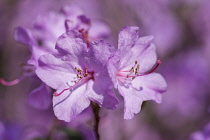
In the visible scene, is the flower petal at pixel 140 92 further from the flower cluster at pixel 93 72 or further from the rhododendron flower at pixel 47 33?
the rhododendron flower at pixel 47 33

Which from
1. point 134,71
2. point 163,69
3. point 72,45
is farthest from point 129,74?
point 163,69

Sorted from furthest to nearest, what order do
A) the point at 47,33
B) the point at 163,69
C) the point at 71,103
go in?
the point at 163,69
the point at 47,33
the point at 71,103

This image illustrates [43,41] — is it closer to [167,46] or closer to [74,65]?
[74,65]

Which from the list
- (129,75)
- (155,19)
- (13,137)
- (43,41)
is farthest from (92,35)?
(155,19)

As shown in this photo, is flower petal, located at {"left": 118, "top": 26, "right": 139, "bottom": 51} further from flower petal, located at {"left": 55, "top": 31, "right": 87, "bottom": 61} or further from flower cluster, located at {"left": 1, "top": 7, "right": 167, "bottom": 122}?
flower petal, located at {"left": 55, "top": 31, "right": 87, "bottom": 61}

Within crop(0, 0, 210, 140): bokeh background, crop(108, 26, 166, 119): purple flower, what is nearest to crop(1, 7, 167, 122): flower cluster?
crop(108, 26, 166, 119): purple flower

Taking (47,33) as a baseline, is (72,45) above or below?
above

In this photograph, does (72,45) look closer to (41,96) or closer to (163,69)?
(41,96)

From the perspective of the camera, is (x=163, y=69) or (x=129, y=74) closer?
(x=129, y=74)
